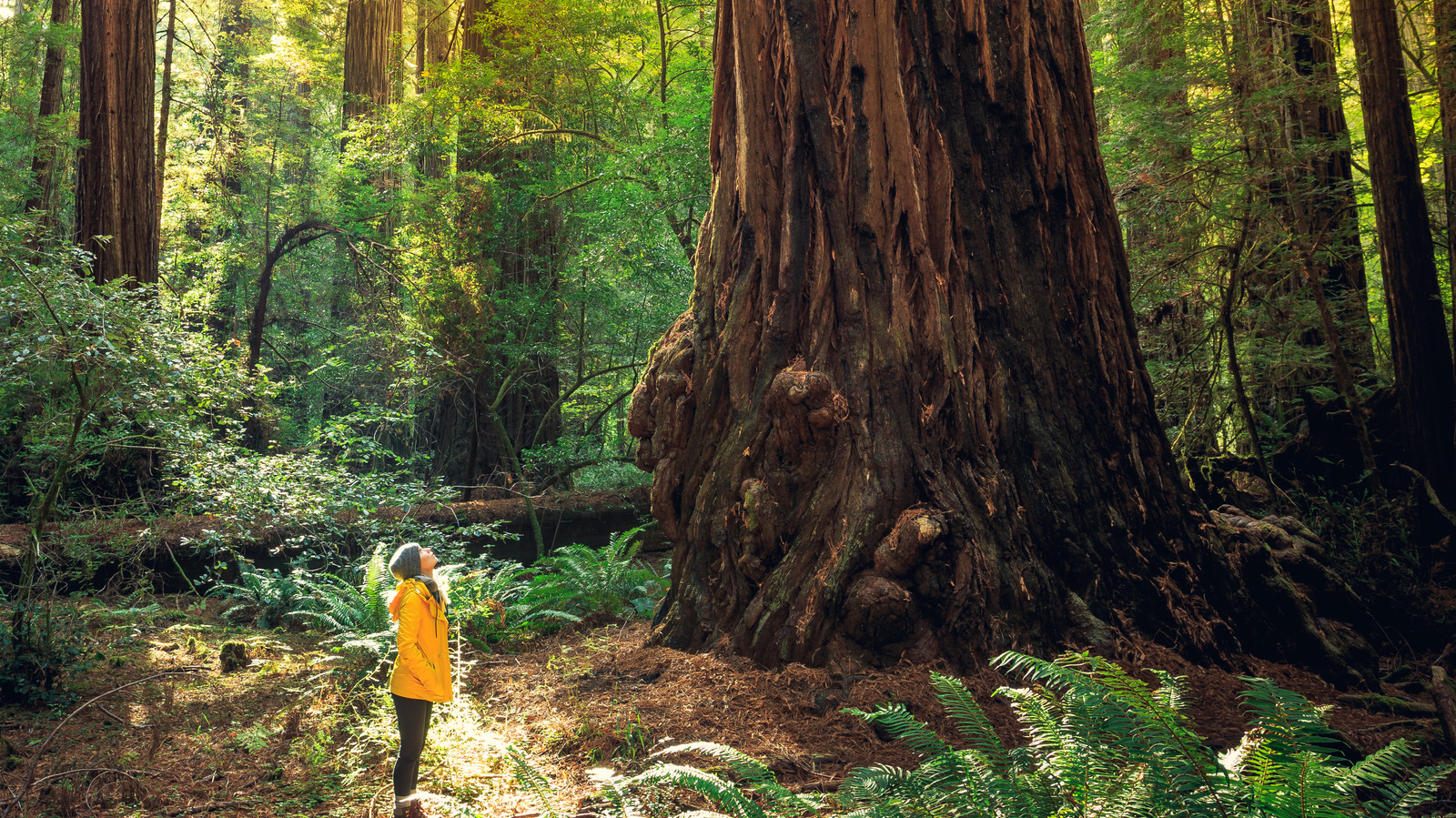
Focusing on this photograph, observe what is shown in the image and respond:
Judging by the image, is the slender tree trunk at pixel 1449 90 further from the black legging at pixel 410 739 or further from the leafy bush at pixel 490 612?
the black legging at pixel 410 739

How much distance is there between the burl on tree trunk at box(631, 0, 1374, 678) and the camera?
4.34 meters

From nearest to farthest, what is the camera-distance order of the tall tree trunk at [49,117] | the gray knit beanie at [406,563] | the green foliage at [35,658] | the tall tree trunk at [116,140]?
1. the gray knit beanie at [406,563]
2. the green foliage at [35,658]
3. the tall tree trunk at [116,140]
4. the tall tree trunk at [49,117]

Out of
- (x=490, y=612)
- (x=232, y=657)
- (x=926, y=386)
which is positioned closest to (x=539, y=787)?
(x=926, y=386)

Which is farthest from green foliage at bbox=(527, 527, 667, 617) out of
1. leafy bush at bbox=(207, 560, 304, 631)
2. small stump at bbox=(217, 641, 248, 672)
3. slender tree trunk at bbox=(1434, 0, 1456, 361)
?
slender tree trunk at bbox=(1434, 0, 1456, 361)

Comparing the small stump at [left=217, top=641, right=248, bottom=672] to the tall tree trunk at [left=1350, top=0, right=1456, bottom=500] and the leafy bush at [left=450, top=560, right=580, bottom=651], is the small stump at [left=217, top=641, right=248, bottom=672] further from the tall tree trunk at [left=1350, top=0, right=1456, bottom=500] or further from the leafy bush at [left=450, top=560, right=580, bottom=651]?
the tall tree trunk at [left=1350, top=0, right=1456, bottom=500]

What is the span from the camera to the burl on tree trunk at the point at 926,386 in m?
4.34

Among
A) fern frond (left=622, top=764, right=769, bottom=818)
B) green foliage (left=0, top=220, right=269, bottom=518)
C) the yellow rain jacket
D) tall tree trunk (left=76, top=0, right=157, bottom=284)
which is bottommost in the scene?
fern frond (left=622, top=764, right=769, bottom=818)

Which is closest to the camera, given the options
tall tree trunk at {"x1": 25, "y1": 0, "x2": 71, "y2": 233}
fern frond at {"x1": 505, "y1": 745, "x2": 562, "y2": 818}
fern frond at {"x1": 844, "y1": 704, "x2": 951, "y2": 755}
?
fern frond at {"x1": 844, "y1": 704, "x2": 951, "y2": 755}

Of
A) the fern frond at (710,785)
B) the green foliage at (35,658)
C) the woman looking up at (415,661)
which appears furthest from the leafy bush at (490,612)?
the fern frond at (710,785)

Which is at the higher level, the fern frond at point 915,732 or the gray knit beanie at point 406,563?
the gray knit beanie at point 406,563

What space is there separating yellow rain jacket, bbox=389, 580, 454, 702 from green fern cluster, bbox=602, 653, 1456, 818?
1.22 metres

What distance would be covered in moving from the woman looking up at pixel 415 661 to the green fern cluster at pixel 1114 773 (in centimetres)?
119

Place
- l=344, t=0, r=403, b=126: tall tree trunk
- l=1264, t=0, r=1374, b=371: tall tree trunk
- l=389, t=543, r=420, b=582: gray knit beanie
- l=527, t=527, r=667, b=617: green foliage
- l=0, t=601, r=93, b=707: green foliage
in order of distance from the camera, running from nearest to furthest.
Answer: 1. l=389, t=543, r=420, b=582: gray knit beanie
2. l=0, t=601, r=93, b=707: green foliage
3. l=527, t=527, r=667, b=617: green foliage
4. l=1264, t=0, r=1374, b=371: tall tree trunk
5. l=344, t=0, r=403, b=126: tall tree trunk

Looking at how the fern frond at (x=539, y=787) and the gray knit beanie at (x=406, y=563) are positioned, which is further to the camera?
the gray knit beanie at (x=406, y=563)
